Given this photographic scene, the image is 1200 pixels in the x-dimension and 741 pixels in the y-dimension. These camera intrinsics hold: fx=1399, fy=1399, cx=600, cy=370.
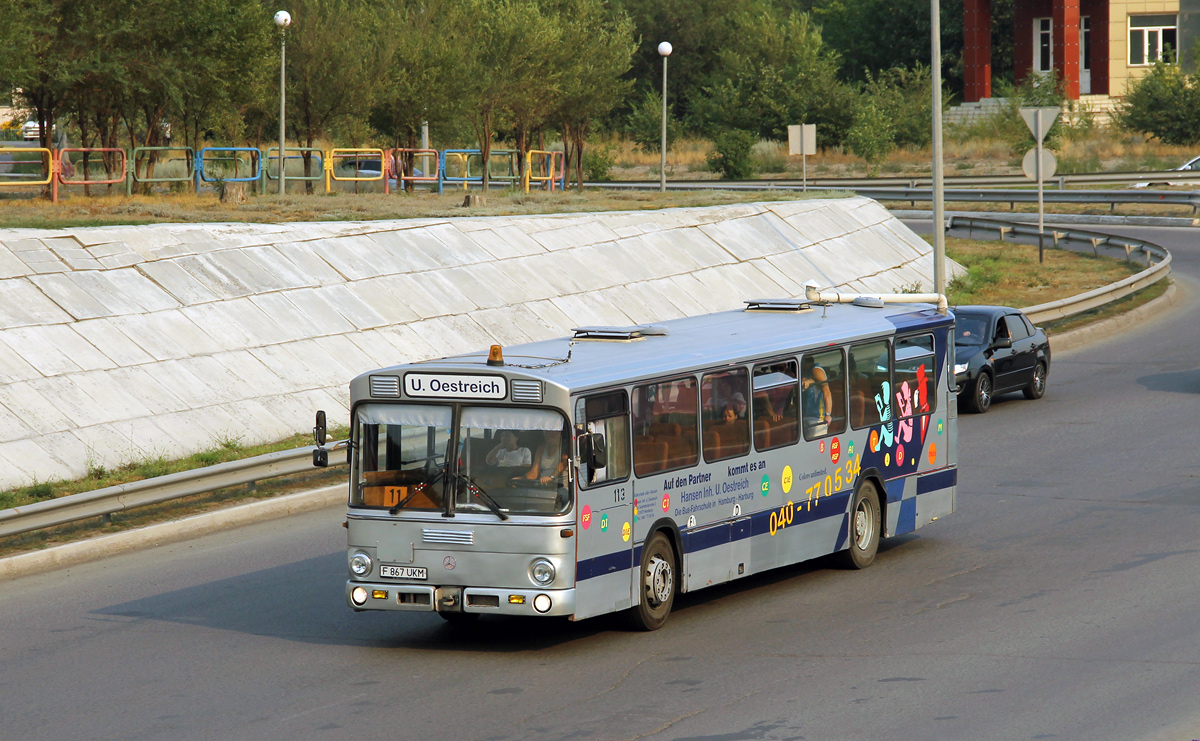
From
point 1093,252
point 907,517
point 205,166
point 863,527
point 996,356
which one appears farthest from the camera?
point 205,166

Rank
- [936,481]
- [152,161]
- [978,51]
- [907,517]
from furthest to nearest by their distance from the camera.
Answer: [978,51] < [152,161] < [936,481] < [907,517]

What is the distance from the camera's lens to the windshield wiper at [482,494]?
10039 millimetres

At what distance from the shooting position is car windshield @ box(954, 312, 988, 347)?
21.7 meters

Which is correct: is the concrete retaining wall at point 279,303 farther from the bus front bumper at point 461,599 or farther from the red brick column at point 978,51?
the red brick column at point 978,51

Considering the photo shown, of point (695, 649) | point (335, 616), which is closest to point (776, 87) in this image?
point (335, 616)

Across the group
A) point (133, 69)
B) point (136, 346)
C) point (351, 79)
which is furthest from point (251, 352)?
point (351, 79)

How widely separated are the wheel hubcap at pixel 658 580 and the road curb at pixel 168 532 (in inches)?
246

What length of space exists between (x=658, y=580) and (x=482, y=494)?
168cm

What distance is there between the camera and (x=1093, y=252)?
37.6 m

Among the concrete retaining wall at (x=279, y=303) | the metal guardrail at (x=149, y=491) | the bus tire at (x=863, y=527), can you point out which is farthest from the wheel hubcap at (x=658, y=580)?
the concrete retaining wall at (x=279, y=303)

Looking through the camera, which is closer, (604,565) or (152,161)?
(604,565)

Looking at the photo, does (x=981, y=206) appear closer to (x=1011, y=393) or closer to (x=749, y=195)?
(x=749, y=195)

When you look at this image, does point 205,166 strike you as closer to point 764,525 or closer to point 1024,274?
point 1024,274

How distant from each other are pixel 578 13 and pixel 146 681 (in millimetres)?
45936
